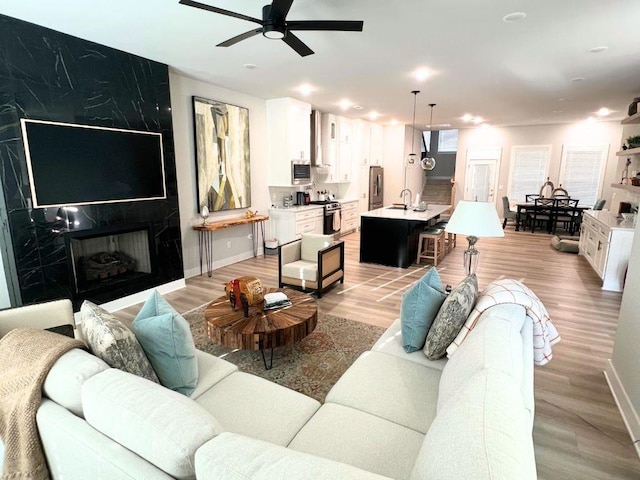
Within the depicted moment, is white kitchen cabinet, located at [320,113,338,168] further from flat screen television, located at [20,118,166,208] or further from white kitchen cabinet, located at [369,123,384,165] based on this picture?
flat screen television, located at [20,118,166,208]

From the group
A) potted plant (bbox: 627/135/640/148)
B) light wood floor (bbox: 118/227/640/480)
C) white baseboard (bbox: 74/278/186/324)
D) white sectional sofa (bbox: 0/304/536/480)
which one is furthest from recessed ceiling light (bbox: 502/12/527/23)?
white baseboard (bbox: 74/278/186/324)

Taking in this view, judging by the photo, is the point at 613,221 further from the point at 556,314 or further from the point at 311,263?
the point at 311,263

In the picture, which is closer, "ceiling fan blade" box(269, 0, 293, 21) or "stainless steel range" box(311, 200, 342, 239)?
"ceiling fan blade" box(269, 0, 293, 21)

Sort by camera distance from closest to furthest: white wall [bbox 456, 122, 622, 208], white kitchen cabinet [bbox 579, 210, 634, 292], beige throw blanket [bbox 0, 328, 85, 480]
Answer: beige throw blanket [bbox 0, 328, 85, 480] → white kitchen cabinet [bbox 579, 210, 634, 292] → white wall [bbox 456, 122, 622, 208]

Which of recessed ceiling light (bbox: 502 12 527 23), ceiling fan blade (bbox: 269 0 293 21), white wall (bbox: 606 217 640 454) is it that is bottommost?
white wall (bbox: 606 217 640 454)

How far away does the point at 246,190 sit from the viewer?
19.6 feet

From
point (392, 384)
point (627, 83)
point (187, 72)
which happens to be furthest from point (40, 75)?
point (627, 83)

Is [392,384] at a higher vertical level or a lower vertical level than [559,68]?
lower

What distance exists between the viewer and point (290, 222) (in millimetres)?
6504

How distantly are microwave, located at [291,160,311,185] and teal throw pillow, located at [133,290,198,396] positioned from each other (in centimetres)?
503

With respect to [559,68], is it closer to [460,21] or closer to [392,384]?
[460,21]

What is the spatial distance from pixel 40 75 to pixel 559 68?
5.69 meters

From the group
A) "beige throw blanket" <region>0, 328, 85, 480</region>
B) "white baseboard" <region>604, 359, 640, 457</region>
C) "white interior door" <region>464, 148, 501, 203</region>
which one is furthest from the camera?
"white interior door" <region>464, 148, 501, 203</region>

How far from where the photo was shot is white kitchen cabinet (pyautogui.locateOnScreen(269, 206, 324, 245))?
646 centimetres
